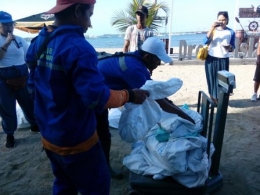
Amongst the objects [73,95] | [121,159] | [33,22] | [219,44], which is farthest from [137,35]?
[33,22]

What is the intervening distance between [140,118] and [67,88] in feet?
2.52

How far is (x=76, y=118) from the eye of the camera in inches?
59.1

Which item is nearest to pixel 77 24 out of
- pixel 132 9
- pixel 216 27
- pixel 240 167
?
pixel 240 167

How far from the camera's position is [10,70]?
12.0 ft

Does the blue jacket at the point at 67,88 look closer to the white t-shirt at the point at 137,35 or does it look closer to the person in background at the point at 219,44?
the white t-shirt at the point at 137,35

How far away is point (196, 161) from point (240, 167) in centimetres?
117

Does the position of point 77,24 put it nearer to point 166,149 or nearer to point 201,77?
point 166,149

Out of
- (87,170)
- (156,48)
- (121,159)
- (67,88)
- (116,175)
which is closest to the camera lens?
(67,88)

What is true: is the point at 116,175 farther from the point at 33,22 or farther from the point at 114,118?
the point at 33,22

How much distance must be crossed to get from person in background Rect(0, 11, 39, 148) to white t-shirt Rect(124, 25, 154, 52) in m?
2.13

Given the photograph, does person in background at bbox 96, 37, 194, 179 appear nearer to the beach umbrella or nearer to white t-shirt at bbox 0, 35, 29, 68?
white t-shirt at bbox 0, 35, 29, 68

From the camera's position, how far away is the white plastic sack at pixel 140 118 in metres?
2.02

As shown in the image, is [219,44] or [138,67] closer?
[138,67]

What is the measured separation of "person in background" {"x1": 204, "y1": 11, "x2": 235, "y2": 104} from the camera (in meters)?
4.86
